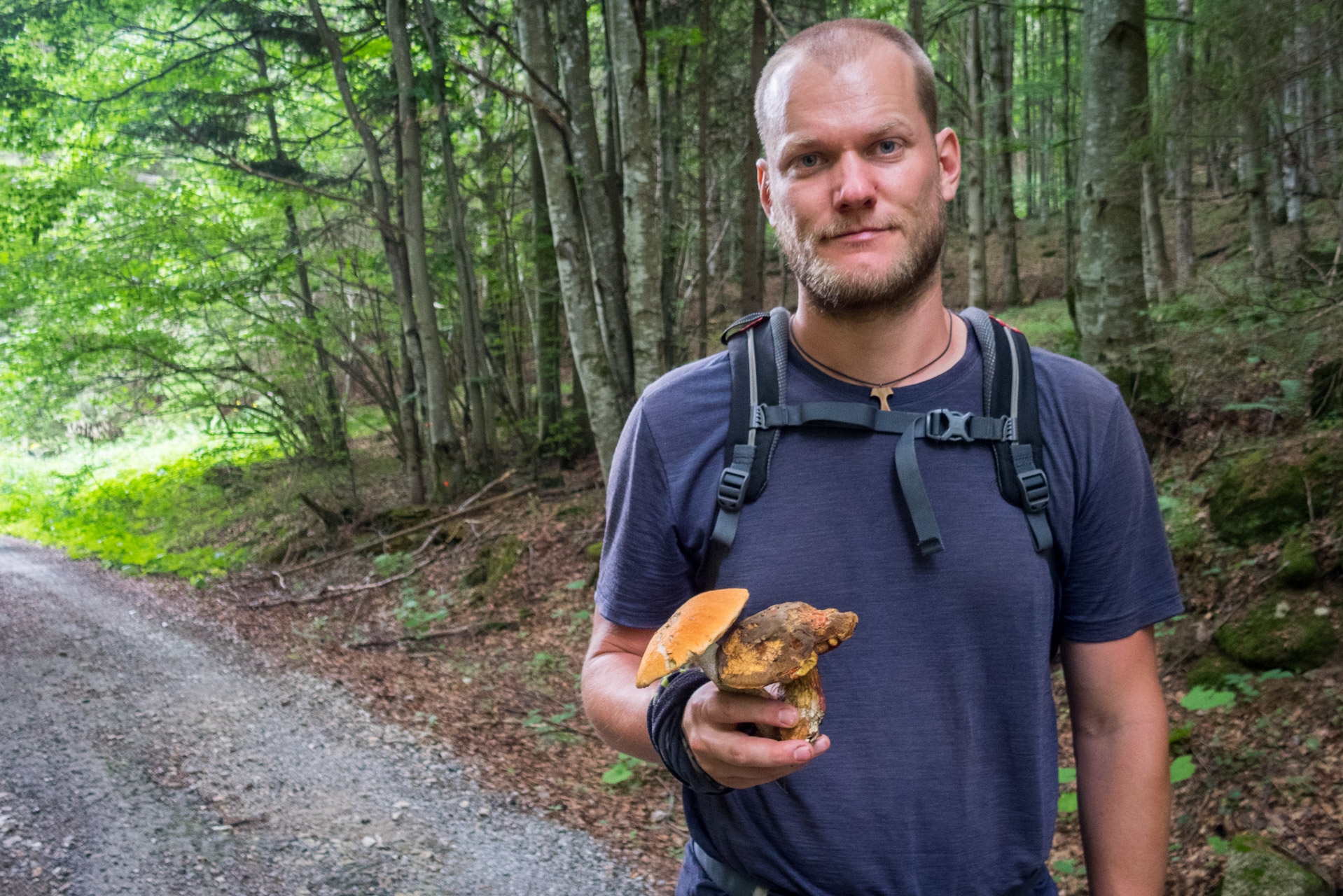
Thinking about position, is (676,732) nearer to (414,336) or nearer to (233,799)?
(233,799)

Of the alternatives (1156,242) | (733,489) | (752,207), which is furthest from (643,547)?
(1156,242)

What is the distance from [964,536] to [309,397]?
15491 millimetres

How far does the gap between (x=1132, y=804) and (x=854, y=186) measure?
132cm

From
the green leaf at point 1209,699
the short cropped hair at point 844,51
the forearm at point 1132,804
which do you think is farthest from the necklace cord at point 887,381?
the green leaf at point 1209,699

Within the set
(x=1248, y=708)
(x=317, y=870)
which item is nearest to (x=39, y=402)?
(x=317, y=870)

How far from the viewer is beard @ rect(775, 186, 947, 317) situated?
A: 1.58 meters

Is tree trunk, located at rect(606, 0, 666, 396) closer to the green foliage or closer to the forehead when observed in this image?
the green foliage

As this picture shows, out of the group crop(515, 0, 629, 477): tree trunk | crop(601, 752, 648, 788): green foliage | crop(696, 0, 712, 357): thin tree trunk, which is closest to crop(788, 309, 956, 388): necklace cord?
crop(601, 752, 648, 788): green foliage

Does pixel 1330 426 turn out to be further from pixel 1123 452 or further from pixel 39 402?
pixel 39 402

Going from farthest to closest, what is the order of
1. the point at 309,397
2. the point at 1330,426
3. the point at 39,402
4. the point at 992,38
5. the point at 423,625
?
the point at 992,38 → the point at 309,397 → the point at 39,402 → the point at 423,625 → the point at 1330,426

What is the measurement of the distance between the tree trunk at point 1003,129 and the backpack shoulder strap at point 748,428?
50.2 feet

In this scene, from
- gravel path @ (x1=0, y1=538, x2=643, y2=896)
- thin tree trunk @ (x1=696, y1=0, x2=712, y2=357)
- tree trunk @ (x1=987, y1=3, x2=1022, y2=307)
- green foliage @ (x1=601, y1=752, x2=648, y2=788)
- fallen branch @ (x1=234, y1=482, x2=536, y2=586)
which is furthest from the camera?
tree trunk @ (x1=987, y1=3, x2=1022, y2=307)

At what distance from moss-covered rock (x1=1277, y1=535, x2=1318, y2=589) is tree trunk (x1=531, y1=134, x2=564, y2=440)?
35.8 feet

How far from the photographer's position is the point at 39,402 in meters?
13.8
